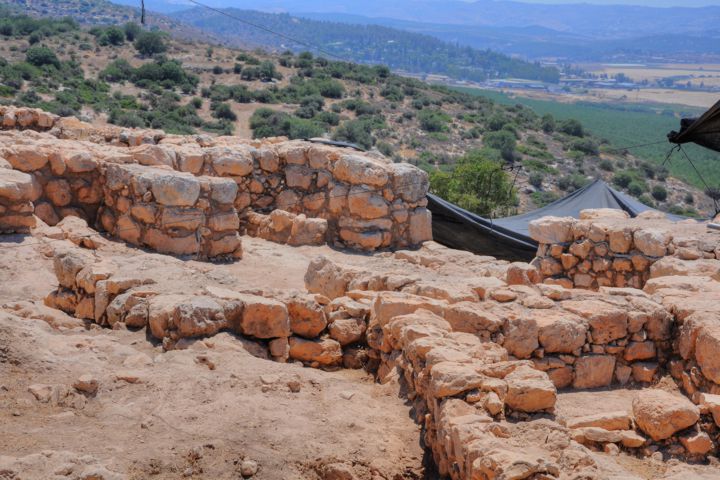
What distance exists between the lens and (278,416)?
5211 millimetres

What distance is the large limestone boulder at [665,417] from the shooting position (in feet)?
16.9

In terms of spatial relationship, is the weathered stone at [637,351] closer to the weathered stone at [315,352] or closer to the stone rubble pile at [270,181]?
the weathered stone at [315,352]

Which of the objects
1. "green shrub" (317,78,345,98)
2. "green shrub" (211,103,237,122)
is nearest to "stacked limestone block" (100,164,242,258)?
"green shrub" (211,103,237,122)

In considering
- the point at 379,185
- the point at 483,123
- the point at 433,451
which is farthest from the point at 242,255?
the point at 483,123

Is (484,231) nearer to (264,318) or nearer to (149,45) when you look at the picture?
(264,318)

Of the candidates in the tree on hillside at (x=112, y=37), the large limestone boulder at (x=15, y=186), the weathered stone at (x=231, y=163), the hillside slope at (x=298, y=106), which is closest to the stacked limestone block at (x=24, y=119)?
the weathered stone at (x=231, y=163)

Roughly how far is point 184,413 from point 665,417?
316 cm

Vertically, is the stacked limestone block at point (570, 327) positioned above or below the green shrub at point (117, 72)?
below

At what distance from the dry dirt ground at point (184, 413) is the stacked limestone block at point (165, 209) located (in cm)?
316

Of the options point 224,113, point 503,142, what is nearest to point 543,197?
point 503,142

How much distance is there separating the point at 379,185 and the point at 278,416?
7241 mm

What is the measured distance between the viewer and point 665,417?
16.9 feet

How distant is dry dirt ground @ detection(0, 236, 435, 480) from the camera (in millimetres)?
4555

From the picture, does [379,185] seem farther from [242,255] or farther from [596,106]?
[596,106]
